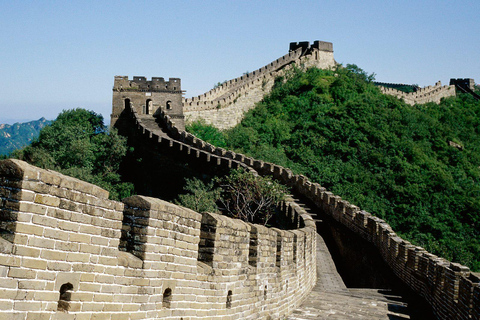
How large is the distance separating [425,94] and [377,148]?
18.5m

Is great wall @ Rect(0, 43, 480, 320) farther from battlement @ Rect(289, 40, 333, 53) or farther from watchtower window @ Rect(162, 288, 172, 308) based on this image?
battlement @ Rect(289, 40, 333, 53)

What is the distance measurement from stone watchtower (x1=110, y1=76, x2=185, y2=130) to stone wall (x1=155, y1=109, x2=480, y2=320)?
31.3 feet

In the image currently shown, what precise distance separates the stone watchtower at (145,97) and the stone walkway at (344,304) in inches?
1009

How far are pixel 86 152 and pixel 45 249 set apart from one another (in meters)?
28.9

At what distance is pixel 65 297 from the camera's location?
5.10 metres

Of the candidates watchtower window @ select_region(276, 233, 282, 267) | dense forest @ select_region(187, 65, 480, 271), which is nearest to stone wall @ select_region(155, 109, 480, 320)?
watchtower window @ select_region(276, 233, 282, 267)

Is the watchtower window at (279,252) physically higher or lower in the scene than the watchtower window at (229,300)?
higher

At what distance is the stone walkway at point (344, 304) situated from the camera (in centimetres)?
1145

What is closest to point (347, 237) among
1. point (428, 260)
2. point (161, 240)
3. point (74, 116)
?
point (428, 260)

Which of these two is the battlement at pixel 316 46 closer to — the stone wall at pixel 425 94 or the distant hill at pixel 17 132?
the stone wall at pixel 425 94

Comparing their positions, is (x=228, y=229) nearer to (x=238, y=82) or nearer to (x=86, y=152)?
(x=86, y=152)

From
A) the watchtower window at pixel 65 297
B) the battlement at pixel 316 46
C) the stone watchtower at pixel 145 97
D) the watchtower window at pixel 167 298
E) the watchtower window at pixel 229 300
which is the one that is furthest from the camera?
the battlement at pixel 316 46

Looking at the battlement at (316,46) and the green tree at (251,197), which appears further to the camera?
the battlement at (316,46)

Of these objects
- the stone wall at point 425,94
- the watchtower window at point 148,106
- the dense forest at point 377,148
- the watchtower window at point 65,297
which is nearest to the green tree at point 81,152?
the watchtower window at point 148,106
